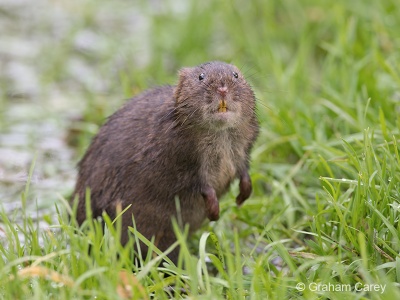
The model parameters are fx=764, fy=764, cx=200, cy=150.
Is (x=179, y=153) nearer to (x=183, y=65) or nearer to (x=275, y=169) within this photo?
(x=275, y=169)

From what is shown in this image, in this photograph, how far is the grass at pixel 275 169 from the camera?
12.1 ft

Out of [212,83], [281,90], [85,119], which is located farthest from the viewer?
[85,119]

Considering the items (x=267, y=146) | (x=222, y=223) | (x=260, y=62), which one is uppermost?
(x=260, y=62)

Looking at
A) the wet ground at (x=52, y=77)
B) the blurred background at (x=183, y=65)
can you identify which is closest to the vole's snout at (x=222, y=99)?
the blurred background at (x=183, y=65)

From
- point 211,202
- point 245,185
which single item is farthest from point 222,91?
point 245,185

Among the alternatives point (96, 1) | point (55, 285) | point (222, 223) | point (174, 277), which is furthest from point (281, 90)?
point (96, 1)

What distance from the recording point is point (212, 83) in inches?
169

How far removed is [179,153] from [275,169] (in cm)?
135

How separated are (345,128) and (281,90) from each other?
94 centimetres

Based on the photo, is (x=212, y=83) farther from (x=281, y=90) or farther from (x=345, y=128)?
(x=281, y=90)

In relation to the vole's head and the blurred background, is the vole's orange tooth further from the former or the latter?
the blurred background

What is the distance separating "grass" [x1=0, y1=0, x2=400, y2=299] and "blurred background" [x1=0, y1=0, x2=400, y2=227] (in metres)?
0.02

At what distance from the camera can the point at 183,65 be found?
7.83m

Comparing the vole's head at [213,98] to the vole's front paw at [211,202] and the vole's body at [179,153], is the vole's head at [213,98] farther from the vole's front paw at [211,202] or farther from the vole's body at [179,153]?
the vole's front paw at [211,202]
